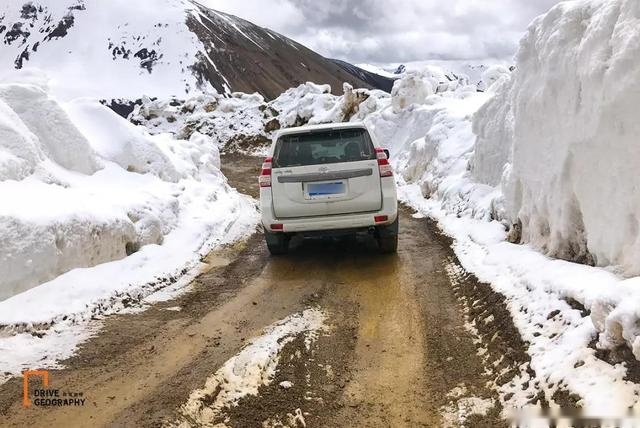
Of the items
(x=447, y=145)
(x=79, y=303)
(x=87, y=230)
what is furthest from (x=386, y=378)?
(x=447, y=145)

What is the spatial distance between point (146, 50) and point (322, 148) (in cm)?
14837

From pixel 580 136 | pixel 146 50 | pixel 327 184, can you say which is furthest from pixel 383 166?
pixel 146 50

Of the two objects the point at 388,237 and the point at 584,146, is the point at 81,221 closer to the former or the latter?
the point at 388,237

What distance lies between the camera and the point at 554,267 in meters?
5.28

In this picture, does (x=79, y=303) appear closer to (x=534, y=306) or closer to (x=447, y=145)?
(x=534, y=306)

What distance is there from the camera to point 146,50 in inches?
5630

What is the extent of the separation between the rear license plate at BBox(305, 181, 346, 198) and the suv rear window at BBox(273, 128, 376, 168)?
12.1 inches

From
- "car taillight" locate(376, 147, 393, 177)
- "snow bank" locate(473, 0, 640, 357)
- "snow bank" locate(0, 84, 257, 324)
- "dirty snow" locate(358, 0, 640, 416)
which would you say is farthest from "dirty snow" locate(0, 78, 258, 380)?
"snow bank" locate(473, 0, 640, 357)

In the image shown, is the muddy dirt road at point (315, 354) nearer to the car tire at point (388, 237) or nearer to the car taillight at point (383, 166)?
the car tire at point (388, 237)

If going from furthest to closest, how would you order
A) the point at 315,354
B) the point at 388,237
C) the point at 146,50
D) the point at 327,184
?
the point at 146,50 → the point at 388,237 → the point at 327,184 → the point at 315,354

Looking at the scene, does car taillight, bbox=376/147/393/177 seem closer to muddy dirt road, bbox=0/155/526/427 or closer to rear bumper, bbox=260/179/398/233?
rear bumper, bbox=260/179/398/233

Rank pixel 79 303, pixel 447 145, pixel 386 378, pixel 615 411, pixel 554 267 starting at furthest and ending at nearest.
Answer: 1. pixel 447 145
2. pixel 79 303
3. pixel 554 267
4. pixel 386 378
5. pixel 615 411

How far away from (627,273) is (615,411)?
1.76 metres

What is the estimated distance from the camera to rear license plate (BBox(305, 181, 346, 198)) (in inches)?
291
